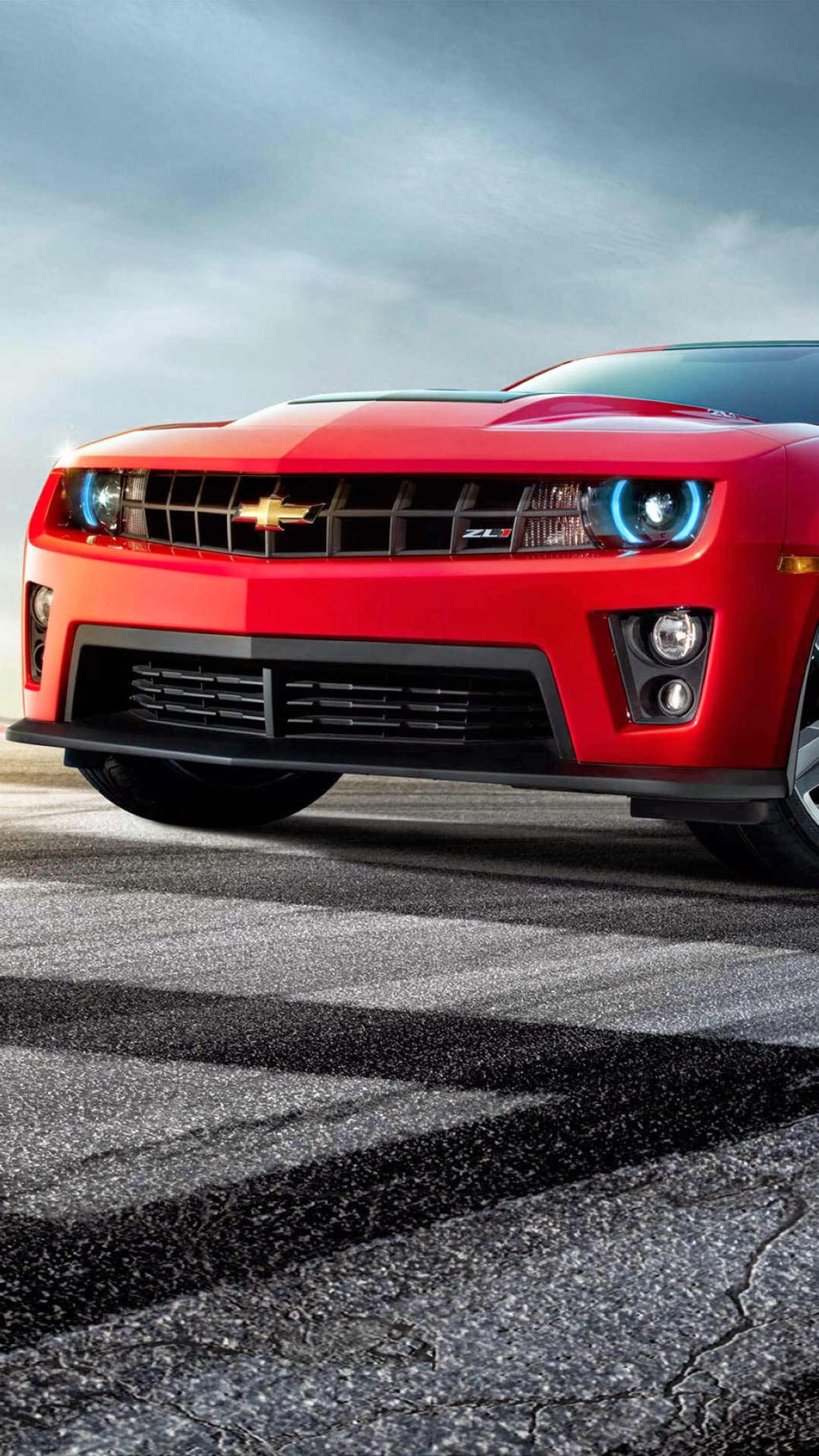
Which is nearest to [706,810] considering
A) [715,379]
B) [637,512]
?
[637,512]

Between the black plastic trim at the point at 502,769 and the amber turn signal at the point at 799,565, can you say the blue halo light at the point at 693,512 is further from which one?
the black plastic trim at the point at 502,769

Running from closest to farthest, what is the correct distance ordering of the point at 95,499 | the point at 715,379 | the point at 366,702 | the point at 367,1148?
the point at 367,1148
the point at 366,702
the point at 95,499
the point at 715,379

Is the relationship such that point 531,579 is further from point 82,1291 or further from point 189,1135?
point 82,1291

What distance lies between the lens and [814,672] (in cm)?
399

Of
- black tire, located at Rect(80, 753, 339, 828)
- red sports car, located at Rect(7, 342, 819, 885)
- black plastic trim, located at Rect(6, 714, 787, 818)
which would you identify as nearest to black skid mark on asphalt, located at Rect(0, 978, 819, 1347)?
black plastic trim, located at Rect(6, 714, 787, 818)

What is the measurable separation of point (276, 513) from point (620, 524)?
2.94 feet

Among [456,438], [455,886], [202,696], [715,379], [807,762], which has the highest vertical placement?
[715,379]

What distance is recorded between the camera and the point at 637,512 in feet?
12.7

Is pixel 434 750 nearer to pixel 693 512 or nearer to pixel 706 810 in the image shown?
pixel 706 810

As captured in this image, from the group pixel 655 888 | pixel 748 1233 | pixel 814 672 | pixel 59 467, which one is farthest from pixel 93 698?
pixel 748 1233

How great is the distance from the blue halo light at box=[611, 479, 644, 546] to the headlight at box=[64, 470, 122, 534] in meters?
1.45

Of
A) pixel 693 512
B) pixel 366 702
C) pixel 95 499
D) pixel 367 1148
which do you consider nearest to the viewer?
pixel 367 1148

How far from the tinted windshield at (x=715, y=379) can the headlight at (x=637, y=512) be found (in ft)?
2.20

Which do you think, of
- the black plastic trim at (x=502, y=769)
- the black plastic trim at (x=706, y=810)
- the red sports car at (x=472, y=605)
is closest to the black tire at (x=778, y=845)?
the red sports car at (x=472, y=605)
